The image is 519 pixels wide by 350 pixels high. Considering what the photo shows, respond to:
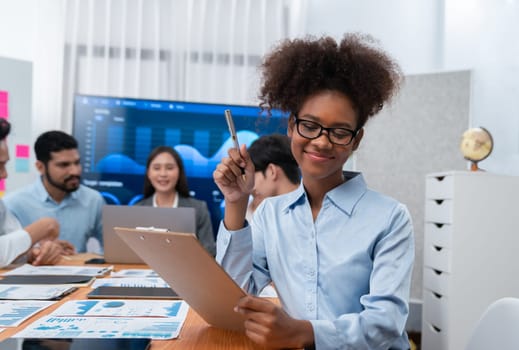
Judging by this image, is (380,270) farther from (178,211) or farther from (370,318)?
(178,211)

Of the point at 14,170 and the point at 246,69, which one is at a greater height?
the point at 246,69

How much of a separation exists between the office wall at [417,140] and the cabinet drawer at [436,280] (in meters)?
0.43

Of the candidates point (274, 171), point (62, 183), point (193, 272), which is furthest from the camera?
point (62, 183)

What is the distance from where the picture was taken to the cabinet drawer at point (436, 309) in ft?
7.65

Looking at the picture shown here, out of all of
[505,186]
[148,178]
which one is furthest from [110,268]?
[505,186]

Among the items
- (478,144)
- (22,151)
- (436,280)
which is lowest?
(436,280)

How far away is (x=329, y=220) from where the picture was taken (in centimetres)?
108

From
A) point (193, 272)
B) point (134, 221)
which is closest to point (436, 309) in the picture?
point (134, 221)

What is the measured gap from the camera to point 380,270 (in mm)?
962

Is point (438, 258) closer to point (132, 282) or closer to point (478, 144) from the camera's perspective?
point (478, 144)

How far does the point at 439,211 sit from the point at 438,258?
0.23m

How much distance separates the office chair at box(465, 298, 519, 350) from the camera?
83 cm

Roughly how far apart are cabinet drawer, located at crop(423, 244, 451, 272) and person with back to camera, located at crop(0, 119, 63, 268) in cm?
167

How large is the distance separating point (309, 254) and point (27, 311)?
581mm
